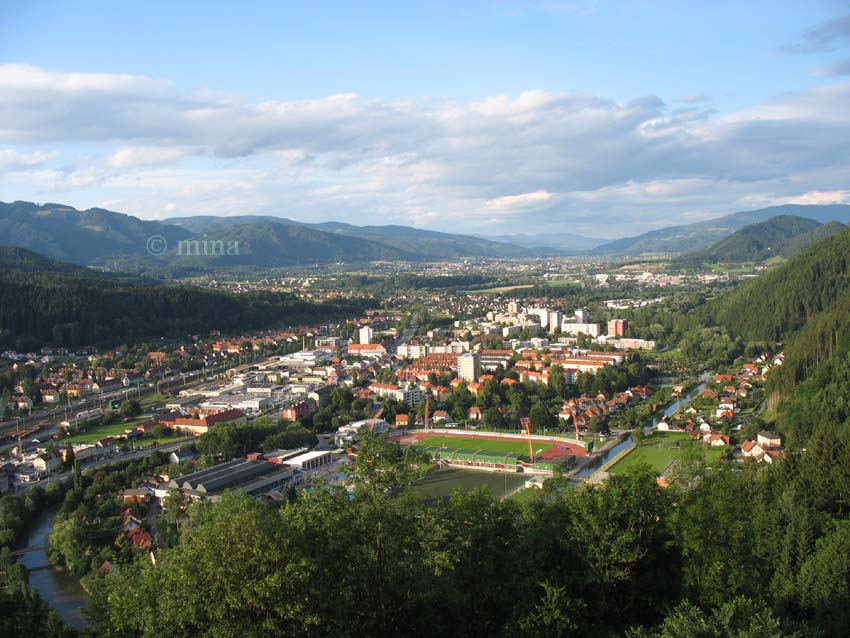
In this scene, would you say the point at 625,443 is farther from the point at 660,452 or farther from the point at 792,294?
the point at 792,294

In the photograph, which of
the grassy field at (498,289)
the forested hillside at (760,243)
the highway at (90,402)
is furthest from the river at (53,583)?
the forested hillside at (760,243)

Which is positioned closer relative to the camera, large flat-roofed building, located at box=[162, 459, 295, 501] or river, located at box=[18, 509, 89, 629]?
river, located at box=[18, 509, 89, 629]

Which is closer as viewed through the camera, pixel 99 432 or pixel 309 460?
pixel 309 460

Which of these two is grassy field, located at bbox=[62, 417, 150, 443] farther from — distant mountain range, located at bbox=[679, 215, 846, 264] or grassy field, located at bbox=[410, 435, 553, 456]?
distant mountain range, located at bbox=[679, 215, 846, 264]

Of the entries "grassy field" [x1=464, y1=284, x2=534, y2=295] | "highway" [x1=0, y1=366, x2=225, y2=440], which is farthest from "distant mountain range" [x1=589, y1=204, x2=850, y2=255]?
"highway" [x1=0, y1=366, x2=225, y2=440]

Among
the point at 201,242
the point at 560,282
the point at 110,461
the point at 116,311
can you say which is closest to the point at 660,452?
the point at 110,461
